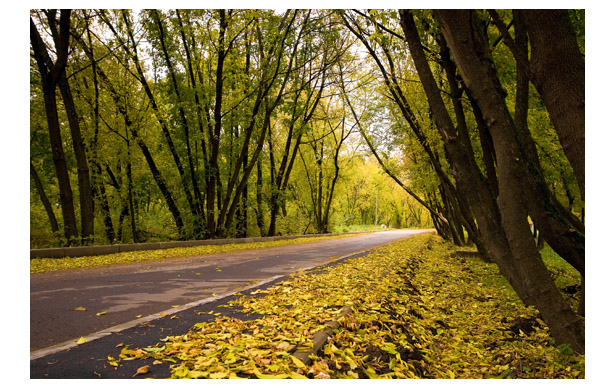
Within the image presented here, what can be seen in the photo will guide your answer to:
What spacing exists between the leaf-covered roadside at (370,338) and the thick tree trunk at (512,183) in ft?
1.14

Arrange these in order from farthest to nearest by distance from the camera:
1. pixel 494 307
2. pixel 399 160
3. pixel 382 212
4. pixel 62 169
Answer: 1. pixel 382 212
2. pixel 399 160
3. pixel 62 169
4. pixel 494 307

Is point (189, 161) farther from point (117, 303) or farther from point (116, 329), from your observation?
point (116, 329)

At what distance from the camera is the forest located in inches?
161

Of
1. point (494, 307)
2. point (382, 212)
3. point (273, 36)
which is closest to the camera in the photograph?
point (494, 307)

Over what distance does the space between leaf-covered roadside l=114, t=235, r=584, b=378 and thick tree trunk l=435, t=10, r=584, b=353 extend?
1.14ft

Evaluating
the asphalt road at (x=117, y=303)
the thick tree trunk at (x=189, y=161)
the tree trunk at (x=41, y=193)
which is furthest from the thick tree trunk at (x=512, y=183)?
the tree trunk at (x=41, y=193)

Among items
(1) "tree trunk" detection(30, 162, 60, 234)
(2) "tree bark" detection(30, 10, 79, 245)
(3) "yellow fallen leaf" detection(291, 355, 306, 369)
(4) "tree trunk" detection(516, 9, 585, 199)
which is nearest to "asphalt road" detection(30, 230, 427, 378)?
(3) "yellow fallen leaf" detection(291, 355, 306, 369)

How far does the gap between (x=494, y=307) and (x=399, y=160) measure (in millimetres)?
12089

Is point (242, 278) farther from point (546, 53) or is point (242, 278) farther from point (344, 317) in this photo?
point (546, 53)

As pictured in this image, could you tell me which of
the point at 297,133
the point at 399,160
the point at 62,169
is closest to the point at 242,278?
the point at 62,169

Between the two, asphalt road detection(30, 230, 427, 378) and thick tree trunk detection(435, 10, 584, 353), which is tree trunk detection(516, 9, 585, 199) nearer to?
thick tree trunk detection(435, 10, 584, 353)

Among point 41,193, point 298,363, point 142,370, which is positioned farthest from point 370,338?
point 41,193

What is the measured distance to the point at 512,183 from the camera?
403 centimetres

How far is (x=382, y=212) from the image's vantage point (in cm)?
6662
